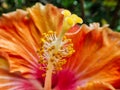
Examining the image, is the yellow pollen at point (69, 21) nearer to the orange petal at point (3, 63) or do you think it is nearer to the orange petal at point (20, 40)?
the orange petal at point (20, 40)

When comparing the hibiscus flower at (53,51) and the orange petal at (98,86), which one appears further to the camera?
the hibiscus flower at (53,51)

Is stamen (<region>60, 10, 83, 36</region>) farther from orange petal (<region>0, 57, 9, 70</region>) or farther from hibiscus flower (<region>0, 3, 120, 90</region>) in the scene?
orange petal (<region>0, 57, 9, 70</region>)

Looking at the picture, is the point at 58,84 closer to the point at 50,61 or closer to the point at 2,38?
the point at 50,61

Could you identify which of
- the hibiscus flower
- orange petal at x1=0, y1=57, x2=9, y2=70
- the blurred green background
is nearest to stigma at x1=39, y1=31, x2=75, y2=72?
the hibiscus flower

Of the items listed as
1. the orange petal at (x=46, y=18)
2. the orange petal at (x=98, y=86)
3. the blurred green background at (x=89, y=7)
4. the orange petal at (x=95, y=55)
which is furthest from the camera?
the blurred green background at (x=89, y=7)

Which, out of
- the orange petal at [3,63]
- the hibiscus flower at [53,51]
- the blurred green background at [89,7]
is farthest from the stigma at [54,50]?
the blurred green background at [89,7]

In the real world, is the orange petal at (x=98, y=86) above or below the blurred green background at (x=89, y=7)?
below

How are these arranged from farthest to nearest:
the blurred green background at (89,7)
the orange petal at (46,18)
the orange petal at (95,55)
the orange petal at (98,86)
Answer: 1. the blurred green background at (89,7)
2. the orange petal at (46,18)
3. the orange petal at (95,55)
4. the orange petal at (98,86)
